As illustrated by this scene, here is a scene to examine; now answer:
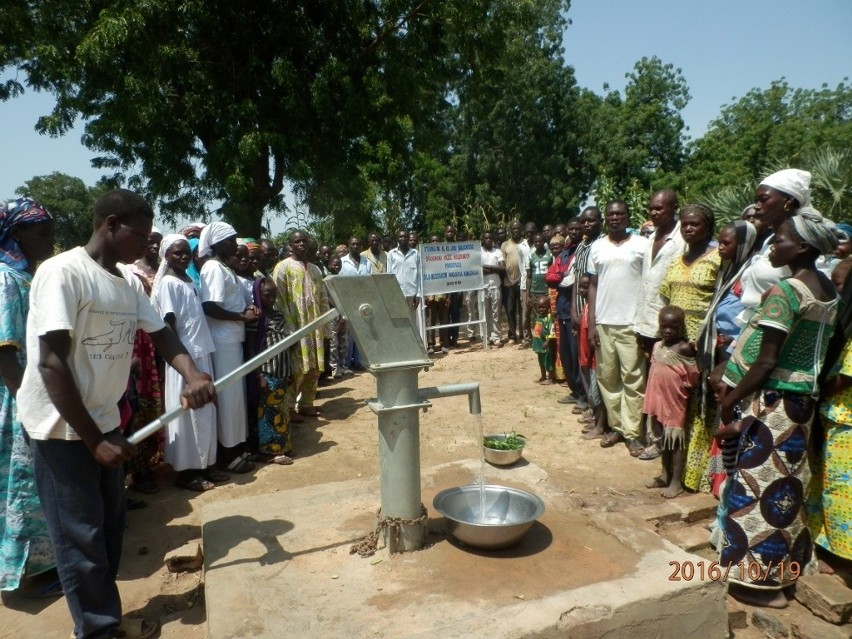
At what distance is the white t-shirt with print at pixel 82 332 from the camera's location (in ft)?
6.90

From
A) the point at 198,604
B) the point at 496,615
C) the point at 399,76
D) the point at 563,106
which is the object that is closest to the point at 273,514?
the point at 198,604

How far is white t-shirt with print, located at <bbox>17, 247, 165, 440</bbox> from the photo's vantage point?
82.8 inches

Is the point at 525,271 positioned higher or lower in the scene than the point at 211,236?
lower

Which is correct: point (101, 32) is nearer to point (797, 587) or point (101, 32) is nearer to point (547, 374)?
point (547, 374)

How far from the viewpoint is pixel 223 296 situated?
4.35 metres

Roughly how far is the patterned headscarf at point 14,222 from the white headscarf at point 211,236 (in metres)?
1.58

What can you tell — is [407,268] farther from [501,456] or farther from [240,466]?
[501,456]

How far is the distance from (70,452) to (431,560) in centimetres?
148

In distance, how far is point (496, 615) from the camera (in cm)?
206

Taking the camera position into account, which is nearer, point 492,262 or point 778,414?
point 778,414

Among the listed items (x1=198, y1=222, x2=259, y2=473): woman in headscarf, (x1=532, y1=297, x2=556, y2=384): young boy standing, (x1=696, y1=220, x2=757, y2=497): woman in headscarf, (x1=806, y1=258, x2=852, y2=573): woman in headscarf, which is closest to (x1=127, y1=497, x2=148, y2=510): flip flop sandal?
(x1=198, y1=222, x2=259, y2=473): woman in headscarf

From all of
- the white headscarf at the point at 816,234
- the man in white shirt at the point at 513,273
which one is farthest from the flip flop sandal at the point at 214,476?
the man in white shirt at the point at 513,273

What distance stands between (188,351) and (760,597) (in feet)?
11.8

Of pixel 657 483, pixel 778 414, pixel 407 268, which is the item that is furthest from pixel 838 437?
pixel 407 268
